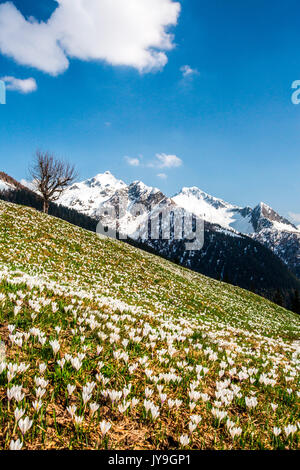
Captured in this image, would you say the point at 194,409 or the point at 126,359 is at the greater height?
the point at 126,359

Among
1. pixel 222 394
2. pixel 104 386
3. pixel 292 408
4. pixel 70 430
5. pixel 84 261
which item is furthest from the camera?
pixel 84 261

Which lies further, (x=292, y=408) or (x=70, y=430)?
(x=292, y=408)

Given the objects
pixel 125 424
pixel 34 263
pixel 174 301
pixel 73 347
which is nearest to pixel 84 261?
pixel 34 263

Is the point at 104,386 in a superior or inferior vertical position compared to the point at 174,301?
superior

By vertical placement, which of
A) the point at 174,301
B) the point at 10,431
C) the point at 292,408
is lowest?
the point at 174,301

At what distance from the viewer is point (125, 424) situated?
3045mm

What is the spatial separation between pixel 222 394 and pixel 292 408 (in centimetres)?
169

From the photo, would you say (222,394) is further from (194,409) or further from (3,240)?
(3,240)

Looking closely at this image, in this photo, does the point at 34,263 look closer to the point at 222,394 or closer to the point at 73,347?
the point at 73,347

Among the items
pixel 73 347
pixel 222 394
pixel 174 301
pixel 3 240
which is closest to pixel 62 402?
pixel 73 347

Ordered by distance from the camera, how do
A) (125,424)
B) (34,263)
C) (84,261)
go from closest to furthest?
(125,424), (34,263), (84,261)

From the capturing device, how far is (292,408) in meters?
4.65

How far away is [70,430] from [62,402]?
17.4 inches

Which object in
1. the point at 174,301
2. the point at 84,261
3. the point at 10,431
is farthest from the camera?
the point at 84,261
